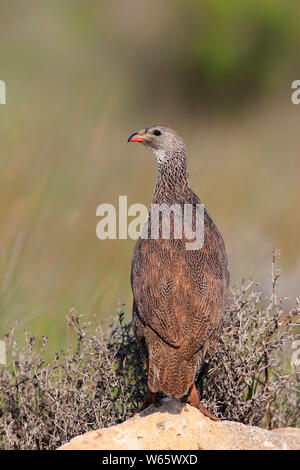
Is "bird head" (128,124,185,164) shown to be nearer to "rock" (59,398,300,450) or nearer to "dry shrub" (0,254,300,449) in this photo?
"dry shrub" (0,254,300,449)

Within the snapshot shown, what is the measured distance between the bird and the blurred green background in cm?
102

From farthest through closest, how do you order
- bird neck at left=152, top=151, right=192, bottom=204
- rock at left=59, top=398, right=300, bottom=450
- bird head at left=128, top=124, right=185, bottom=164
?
bird head at left=128, top=124, right=185, bottom=164 → bird neck at left=152, top=151, right=192, bottom=204 → rock at left=59, top=398, right=300, bottom=450

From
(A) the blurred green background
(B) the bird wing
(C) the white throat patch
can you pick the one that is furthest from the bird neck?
(A) the blurred green background

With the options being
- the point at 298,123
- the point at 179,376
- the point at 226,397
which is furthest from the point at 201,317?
the point at 298,123

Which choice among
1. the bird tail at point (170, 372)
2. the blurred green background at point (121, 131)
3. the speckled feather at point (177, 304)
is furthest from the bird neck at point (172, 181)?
the bird tail at point (170, 372)

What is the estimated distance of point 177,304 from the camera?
470cm

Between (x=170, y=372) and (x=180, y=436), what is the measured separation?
362mm

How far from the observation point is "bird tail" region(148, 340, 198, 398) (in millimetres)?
4543

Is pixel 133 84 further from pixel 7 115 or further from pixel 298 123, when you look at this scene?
pixel 7 115

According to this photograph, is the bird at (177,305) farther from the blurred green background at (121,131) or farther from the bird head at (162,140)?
the blurred green background at (121,131)

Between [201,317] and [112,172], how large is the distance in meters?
4.20

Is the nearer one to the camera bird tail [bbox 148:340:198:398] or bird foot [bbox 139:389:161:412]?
bird tail [bbox 148:340:198:398]

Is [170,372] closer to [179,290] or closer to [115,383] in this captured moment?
[179,290]

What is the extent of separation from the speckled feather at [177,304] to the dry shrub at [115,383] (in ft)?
1.04
